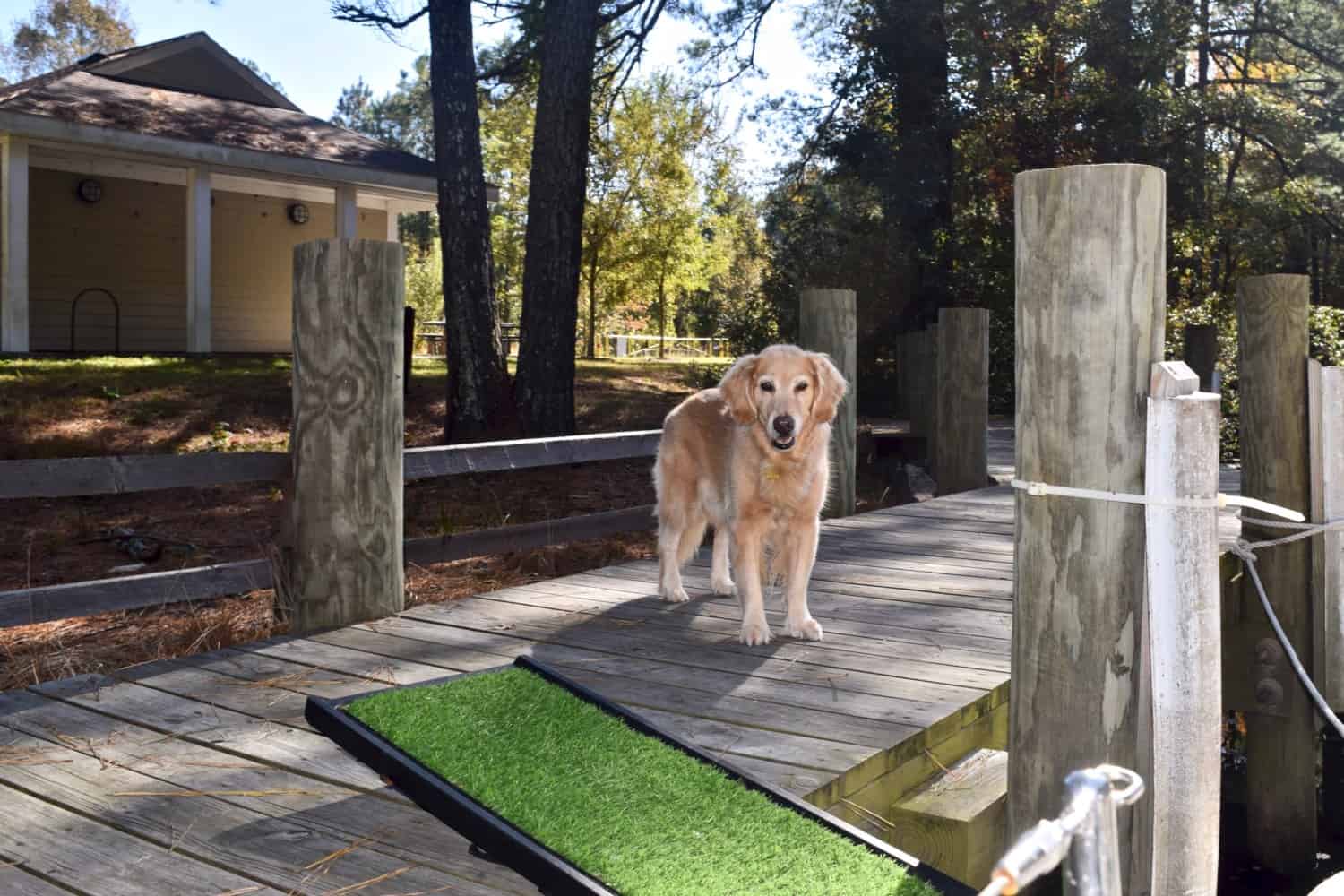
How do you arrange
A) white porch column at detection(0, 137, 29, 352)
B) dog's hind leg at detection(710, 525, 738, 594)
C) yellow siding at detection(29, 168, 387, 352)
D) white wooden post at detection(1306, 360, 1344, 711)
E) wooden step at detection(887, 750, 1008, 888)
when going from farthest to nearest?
1. yellow siding at detection(29, 168, 387, 352)
2. white porch column at detection(0, 137, 29, 352)
3. dog's hind leg at detection(710, 525, 738, 594)
4. white wooden post at detection(1306, 360, 1344, 711)
5. wooden step at detection(887, 750, 1008, 888)

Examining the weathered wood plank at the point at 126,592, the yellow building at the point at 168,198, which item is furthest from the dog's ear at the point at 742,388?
the yellow building at the point at 168,198

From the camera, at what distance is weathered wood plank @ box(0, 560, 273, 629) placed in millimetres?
4082

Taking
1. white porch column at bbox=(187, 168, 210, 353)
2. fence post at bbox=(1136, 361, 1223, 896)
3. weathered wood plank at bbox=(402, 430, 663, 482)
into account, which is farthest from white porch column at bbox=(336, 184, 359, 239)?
fence post at bbox=(1136, 361, 1223, 896)

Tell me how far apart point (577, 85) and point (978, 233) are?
940 cm

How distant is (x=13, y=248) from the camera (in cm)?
1644

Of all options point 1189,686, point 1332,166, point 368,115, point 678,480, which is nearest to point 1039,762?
point 1189,686

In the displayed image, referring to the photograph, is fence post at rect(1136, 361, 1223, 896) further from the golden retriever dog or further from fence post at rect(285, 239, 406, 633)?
fence post at rect(285, 239, 406, 633)

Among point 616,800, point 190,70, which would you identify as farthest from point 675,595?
point 190,70

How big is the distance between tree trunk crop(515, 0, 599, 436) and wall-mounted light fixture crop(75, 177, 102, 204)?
1239cm

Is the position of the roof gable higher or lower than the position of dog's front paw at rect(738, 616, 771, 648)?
higher

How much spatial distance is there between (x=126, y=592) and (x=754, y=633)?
7.89 ft

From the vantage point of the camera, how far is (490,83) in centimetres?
1797

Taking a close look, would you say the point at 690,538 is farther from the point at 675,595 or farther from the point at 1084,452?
the point at 1084,452

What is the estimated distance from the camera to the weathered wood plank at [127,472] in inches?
163
